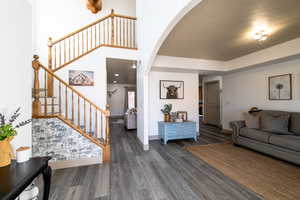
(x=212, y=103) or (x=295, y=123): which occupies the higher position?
(x=212, y=103)

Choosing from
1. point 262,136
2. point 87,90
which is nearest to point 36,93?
point 87,90

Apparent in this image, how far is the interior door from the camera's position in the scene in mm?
5879

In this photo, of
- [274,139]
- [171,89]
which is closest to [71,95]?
[171,89]

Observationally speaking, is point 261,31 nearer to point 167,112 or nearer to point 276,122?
point 276,122

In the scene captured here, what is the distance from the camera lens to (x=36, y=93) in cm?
236

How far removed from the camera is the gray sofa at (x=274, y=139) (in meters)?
2.44

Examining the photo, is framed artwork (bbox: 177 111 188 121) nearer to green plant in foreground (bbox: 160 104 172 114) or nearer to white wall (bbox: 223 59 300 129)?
green plant in foreground (bbox: 160 104 172 114)

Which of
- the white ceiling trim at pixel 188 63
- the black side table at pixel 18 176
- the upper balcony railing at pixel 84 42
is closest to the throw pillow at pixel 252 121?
the white ceiling trim at pixel 188 63

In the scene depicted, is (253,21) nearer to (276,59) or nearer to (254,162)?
(276,59)

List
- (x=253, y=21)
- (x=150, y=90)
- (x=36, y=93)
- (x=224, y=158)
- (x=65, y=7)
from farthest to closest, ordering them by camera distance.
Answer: (x=65, y=7) < (x=150, y=90) < (x=224, y=158) < (x=36, y=93) < (x=253, y=21)

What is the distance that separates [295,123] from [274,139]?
711 mm

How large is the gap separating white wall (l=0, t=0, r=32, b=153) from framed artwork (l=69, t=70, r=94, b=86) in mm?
1923

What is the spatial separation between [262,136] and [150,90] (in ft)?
10.1

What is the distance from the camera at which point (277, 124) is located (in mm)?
2943
